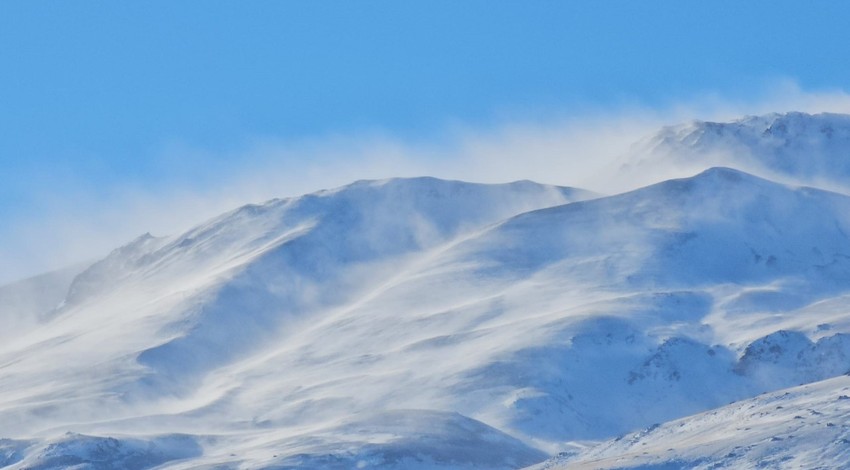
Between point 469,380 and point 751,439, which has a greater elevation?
point 469,380

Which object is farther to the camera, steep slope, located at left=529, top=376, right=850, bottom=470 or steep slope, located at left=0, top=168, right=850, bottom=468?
steep slope, located at left=0, top=168, right=850, bottom=468

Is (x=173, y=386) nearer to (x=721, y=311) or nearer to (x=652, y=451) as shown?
(x=721, y=311)

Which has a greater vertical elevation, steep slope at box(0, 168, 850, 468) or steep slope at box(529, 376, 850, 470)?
steep slope at box(0, 168, 850, 468)

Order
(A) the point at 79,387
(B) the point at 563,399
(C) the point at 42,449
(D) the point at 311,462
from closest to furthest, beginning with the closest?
(D) the point at 311,462
(C) the point at 42,449
(B) the point at 563,399
(A) the point at 79,387

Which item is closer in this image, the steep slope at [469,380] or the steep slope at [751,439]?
the steep slope at [751,439]

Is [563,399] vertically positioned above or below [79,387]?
below

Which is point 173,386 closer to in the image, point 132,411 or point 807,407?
point 132,411

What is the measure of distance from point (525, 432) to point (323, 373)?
33288mm

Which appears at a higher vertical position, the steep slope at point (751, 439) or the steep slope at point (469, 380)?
the steep slope at point (469, 380)

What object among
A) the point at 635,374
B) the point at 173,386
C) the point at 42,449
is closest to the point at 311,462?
the point at 42,449

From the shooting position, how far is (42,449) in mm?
151000

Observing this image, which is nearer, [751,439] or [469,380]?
[751,439]

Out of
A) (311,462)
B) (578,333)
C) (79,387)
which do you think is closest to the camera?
(311,462)

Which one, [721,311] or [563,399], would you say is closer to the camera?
[563,399]
